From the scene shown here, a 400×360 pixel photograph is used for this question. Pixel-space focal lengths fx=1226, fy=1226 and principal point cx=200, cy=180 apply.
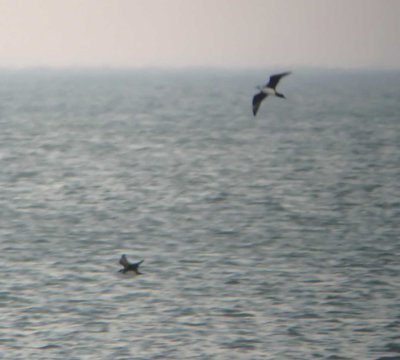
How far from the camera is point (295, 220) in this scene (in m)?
47.8

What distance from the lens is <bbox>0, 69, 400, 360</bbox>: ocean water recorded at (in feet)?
97.9

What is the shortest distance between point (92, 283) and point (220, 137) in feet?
176

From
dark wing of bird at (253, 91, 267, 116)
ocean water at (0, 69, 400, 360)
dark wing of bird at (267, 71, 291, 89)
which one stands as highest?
dark wing of bird at (267, 71, 291, 89)

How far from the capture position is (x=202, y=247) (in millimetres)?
41656

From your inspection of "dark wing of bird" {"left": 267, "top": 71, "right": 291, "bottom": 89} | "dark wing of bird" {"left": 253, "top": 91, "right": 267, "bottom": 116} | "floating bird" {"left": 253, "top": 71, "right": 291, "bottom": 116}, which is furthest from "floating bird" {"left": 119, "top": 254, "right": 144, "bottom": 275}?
"dark wing of bird" {"left": 267, "top": 71, "right": 291, "bottom": 89}

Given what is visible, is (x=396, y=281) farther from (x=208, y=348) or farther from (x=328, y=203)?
(x=328, y=203)

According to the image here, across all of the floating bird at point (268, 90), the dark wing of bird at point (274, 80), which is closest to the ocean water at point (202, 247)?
the floating bird at point (268, 90)

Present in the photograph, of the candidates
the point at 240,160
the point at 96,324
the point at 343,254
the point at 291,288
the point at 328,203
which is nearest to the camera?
the point at 96,324

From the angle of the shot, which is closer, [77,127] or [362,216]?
[362,216]

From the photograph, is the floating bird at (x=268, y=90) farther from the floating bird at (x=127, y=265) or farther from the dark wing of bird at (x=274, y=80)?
the floating bird at (x=127, y=265)

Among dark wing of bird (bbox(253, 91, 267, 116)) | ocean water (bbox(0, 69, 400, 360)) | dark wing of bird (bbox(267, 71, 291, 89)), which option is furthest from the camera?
dark wing of bird (bbox(267, 71, 291, 89))

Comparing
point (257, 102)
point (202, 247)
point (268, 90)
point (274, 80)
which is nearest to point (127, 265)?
point (202, 247)

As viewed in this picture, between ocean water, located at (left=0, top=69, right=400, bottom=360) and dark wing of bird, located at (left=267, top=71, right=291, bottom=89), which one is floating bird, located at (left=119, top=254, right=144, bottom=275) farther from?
dark wing of bird, located at (left=267, top=71, right=291, bottom=89)

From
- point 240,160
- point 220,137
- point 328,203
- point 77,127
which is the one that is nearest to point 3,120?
point 77,127
